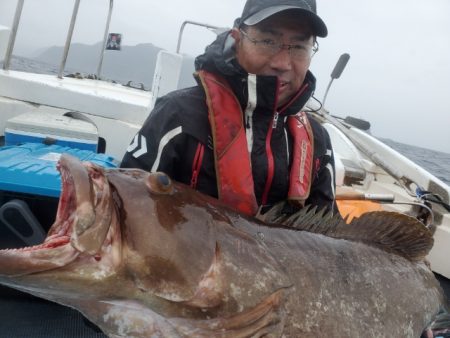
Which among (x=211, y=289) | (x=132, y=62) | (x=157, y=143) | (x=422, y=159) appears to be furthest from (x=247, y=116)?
(x=422, y=159)

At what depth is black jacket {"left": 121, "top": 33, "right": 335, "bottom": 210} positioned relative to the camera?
2.57 m

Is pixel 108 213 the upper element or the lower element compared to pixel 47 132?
upper

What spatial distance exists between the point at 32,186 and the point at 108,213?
5.75 feet

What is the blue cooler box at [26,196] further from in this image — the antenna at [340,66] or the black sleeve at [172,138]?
the antenna at [340,66]

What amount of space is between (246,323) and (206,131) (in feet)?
4.31

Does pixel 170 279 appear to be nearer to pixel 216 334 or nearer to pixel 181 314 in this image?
pixel 181 314

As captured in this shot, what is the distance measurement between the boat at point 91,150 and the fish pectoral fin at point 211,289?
1.25 meters

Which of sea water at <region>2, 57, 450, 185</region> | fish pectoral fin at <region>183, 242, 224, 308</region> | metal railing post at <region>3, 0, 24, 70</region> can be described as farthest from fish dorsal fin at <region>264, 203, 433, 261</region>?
sea water at <region>2, 57, 450, 185</region>

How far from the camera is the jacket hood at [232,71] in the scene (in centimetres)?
267

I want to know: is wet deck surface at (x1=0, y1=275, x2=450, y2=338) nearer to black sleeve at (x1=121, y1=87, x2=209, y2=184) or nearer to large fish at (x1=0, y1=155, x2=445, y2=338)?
black sleeve at (x1=121, y1=87, x2=209, y2=184)

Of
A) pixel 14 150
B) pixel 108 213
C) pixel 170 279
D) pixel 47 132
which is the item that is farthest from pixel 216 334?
pixel 47 132

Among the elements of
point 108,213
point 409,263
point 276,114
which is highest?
point 276,114

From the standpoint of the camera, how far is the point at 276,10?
2.50 m

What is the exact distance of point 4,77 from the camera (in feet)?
18.0
